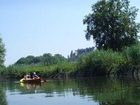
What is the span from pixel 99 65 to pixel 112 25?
13.1 meters

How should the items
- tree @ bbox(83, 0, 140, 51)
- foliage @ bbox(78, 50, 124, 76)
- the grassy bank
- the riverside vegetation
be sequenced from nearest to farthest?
the grassy bank < foliage @ bbox(78, 50, 124, 76) < the riverside vegetation < tree @ bbox(83, 0, 140, 51)

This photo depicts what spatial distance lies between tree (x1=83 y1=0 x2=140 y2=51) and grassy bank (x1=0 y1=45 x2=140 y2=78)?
7.85m

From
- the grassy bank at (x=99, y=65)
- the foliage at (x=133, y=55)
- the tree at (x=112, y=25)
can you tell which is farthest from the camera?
the tree at (x=112, y=25)

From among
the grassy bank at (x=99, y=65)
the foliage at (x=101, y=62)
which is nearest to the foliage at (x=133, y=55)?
the grassy bank at (x=99, y=65)

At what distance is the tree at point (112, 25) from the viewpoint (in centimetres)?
8869

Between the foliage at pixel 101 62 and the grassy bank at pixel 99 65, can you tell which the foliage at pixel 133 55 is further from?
the foliage at pixel 101 62

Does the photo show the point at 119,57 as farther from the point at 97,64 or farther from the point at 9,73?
the point at 9,73

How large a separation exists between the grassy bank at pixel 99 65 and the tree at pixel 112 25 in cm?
785

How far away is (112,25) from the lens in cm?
8938

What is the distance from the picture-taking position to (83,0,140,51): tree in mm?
88688

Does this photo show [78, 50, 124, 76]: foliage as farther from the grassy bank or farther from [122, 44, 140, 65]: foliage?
[122, 44, 140, 65]: foliage

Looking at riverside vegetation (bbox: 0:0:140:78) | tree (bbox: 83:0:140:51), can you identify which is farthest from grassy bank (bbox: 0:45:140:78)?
tree (bbox: 83:0:140:51)

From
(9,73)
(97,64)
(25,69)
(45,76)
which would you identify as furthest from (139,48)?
(9,73)

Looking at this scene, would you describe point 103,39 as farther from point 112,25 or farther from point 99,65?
point 99,65
